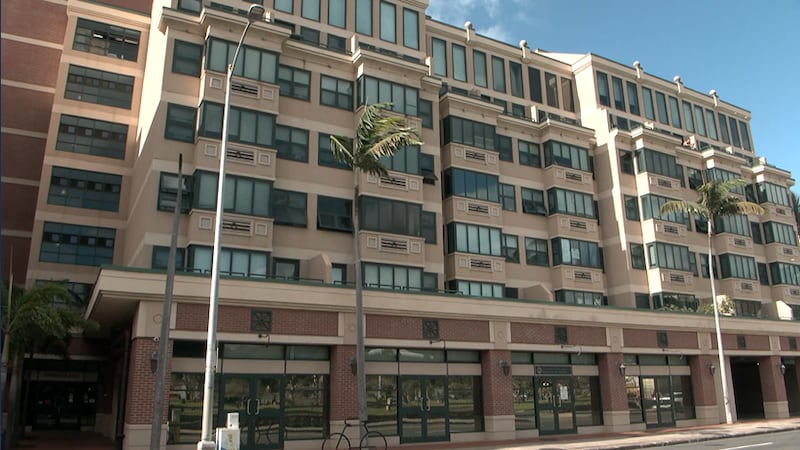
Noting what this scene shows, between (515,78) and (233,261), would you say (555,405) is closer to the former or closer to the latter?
(233,261)

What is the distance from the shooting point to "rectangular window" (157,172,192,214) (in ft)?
87.9

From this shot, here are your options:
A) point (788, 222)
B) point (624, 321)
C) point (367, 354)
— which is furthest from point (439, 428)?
point (788, 222)

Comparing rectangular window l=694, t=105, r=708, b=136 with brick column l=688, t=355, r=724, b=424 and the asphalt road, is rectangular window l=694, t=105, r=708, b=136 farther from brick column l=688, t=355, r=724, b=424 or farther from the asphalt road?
the asphalt road

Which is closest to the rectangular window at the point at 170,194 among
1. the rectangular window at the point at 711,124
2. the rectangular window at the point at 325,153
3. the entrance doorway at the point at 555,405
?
the rectangular window at the point at 325,153

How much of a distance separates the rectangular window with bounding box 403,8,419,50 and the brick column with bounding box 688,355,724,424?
23638 mm

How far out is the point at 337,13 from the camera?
35.7m

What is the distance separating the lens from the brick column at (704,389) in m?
33.7


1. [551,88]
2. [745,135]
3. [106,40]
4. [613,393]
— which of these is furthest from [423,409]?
[745,135]

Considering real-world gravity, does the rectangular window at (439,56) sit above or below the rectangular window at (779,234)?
above

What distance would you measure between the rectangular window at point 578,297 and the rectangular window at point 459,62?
14997mm

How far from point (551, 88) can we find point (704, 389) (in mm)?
22244

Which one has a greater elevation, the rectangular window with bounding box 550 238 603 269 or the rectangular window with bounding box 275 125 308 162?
the rectangular window with bounding box 275 125 308 162

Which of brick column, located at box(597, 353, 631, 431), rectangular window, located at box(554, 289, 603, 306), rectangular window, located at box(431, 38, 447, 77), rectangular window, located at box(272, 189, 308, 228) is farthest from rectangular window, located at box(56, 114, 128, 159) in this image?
brick column, located at box(597, 353, 631, 431)

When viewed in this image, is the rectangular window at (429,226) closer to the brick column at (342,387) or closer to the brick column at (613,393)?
the brick column at (613,393)
